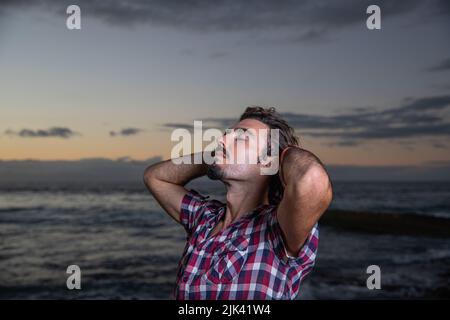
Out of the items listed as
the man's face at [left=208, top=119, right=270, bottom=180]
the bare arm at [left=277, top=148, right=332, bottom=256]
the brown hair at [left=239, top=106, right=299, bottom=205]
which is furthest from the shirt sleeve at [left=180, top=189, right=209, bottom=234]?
the bare arm at [left=277, top=148, right=332, bottom=256]

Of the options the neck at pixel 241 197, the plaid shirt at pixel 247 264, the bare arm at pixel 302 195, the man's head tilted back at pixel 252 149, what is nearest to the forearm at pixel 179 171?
the man's head tilted back at pixel 252 149

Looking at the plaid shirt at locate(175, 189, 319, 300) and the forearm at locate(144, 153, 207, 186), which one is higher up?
the forearm at locate(144, 153, 207, 186)

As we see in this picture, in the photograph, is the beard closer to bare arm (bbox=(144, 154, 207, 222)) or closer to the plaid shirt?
the plaid shirt

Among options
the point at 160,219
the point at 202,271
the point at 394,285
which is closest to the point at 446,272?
the point at 394,285

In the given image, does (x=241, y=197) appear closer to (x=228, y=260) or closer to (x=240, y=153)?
(x=240, y=153)

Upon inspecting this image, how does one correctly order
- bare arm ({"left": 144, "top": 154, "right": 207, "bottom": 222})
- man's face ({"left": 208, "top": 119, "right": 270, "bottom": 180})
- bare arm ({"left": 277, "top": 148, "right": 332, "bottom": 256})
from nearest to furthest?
bare arm ({"left": 277, "top": 148, "right": 332, "bottom": 256}), man's face ({"left": 208, "top": 119, "right": 270, "bottom": 180}), bare arm ({"left": 144, "top": 154, "right": 207, "bottom": 222})

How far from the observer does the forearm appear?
2.88m

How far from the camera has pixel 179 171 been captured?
9.50 ft

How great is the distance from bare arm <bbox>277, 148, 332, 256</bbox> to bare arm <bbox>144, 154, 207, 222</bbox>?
1.00 m

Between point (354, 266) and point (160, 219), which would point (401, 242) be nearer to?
point (354, 266)

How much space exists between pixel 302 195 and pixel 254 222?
1.48 feet

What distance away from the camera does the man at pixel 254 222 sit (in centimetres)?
186

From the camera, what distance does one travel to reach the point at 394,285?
8898 mm
